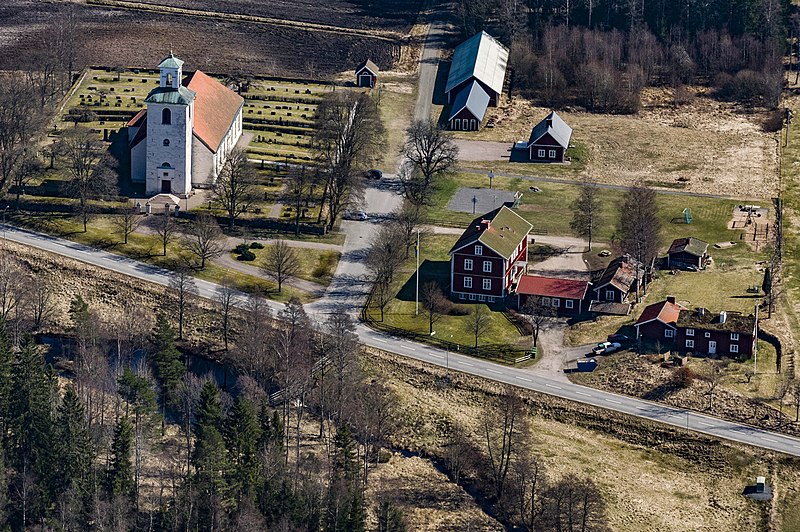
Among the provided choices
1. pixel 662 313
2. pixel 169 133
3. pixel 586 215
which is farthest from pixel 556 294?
pixel 169 133

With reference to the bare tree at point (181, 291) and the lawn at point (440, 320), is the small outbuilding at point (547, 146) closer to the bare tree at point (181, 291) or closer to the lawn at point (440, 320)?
the lawn at point (440, 320)

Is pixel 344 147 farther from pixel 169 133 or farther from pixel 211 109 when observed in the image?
pixel 169 133

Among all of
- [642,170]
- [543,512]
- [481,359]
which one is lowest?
[543,512]

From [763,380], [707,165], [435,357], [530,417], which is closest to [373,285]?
[435,357]

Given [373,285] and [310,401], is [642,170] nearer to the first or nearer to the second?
[373,285]

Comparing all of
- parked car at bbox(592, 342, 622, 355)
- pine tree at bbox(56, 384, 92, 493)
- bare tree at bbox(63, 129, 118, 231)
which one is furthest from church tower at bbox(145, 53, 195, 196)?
pine tree at bbox(56, 384, 92, 493)

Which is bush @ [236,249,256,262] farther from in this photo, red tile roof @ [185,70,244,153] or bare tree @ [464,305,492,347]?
bare tree @ [464,305,492,347]
